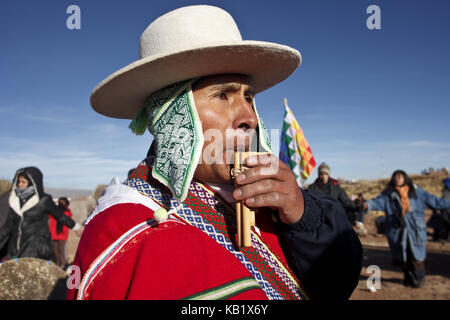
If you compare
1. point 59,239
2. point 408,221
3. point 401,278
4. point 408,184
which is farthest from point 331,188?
point 59,239

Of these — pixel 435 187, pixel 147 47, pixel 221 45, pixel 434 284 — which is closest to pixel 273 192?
pixel 221 45

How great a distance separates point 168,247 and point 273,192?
19.9 inches

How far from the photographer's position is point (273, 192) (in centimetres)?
145

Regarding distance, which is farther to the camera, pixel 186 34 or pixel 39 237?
pixel 39 237

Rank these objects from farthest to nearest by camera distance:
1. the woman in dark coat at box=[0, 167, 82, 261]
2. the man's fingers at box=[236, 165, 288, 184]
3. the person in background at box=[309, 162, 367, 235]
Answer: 1. the person in background at box=[309, 162, 367, 235]
2. the woman in dark coat at box=[0, 167, 82, 261]
3. the man's fingers at box=[236, 165, 288, 184]

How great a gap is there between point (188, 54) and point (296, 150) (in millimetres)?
8026

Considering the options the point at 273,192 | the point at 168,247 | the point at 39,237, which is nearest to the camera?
the point at 168,247

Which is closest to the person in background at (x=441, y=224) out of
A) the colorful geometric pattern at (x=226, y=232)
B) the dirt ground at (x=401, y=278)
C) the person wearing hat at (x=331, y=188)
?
the dirt ground at (x=401, y=278)

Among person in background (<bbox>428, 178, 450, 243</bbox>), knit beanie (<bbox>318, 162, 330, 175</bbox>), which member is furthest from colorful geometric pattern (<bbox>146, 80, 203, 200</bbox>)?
person in background (<bbox>428, 178, 450, 243</bbox>)

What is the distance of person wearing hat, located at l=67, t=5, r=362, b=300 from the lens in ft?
4.42

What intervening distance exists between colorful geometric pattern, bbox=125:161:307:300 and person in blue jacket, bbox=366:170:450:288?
6643 millimetres

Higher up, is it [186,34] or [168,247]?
[186,34]

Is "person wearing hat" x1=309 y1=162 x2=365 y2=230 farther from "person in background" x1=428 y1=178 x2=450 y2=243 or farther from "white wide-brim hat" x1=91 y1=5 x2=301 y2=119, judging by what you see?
"white wide-brim hat" x1=91 y1=5 x2=301 y2=119
